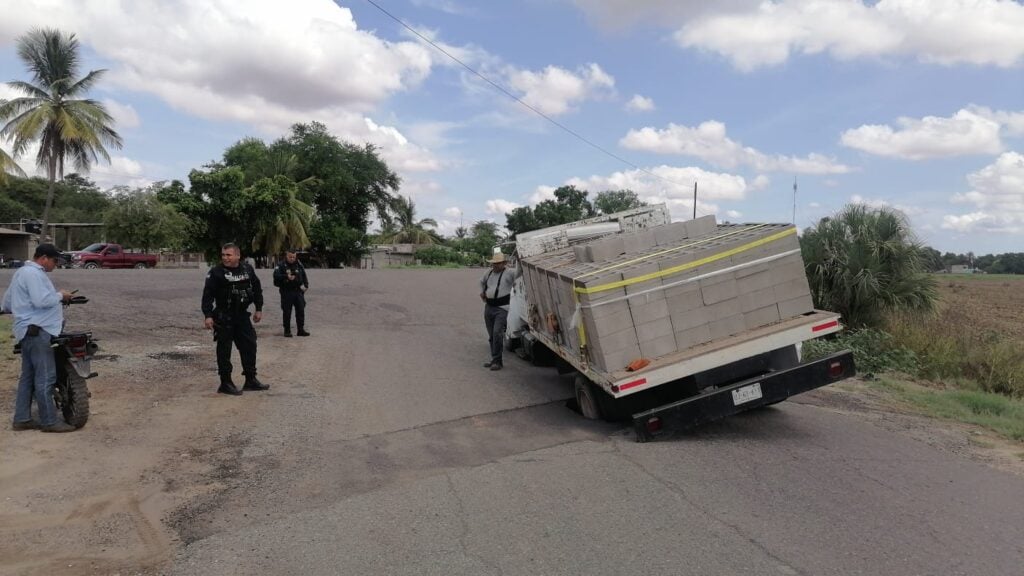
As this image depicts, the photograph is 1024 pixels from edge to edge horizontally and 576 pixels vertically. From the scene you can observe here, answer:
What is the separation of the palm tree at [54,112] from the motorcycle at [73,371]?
1200 inches

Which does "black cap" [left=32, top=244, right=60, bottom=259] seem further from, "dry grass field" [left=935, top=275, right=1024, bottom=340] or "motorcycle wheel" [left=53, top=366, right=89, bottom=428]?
"dry grass field" [left=935, top=275, right=1024, bottom=340]

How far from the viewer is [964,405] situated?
→ 8.62 meters

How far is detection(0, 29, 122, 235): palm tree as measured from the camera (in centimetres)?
3175

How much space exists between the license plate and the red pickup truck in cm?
3518

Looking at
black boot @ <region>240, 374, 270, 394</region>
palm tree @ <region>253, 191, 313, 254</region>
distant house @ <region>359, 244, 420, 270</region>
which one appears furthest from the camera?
distant house @ <region>359, 244, 420, 270</region>

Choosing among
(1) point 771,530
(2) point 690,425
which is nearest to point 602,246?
(2) point 690,425

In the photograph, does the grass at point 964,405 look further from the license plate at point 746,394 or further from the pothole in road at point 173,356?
the pothole in road at point 173,356

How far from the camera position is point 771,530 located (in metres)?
4.30

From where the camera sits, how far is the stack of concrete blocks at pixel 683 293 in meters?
6.03

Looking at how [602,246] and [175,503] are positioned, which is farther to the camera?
[602,246]

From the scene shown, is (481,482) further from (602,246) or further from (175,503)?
(602,246)

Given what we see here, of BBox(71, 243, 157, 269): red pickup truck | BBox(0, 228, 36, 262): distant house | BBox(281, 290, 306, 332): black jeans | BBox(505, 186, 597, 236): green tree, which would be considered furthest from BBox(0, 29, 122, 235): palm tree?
BBox(505, 186, 597, 236): green tree

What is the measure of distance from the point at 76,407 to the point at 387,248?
199 feet

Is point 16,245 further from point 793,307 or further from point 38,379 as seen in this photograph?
point 793,307
